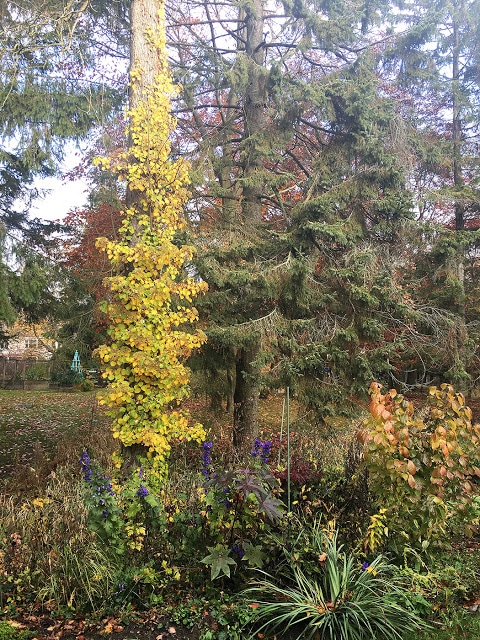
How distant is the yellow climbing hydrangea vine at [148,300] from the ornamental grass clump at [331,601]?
7.49ft

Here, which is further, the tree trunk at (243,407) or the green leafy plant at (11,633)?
the tree trunk at (243,407)

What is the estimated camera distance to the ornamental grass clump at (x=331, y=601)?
8.21 ft

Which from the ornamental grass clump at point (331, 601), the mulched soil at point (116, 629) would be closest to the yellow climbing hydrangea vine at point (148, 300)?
the mulched soil at point (116, 629)

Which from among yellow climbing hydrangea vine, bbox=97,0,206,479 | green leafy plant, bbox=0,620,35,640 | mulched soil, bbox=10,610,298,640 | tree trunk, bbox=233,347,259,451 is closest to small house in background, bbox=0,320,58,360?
tree trunk, bbox=233,347,259,451

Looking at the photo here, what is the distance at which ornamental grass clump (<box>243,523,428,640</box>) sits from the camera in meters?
2.50

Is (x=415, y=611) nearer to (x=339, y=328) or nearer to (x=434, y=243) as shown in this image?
(x=339, y=328)

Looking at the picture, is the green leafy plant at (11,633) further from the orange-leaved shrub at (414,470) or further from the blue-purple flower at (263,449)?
the orange-leaved shrub at (414,470)

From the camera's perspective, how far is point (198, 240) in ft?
21.8

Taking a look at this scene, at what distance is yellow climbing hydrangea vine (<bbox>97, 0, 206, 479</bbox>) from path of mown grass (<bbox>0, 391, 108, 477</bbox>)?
2.36 metres

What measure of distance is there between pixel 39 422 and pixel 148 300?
7.85 metres

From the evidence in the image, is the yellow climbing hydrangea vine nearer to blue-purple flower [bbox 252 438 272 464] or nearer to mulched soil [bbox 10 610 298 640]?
blue-purple flower [bbox 252 438 272 464]

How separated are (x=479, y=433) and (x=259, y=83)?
6.49 meters

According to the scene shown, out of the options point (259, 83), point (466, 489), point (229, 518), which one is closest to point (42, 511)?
point (229, 518)

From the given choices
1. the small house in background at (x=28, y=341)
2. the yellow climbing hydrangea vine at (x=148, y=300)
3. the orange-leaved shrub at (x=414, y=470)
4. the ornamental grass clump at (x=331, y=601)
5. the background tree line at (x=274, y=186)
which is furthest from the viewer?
the small house in background at (x=28, y=341)
